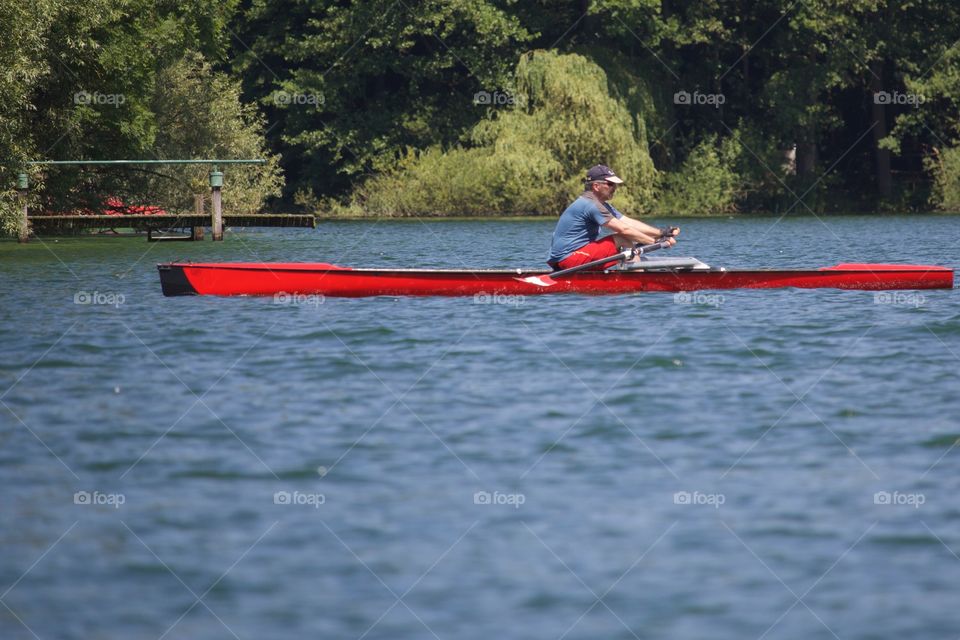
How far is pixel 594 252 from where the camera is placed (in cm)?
1672

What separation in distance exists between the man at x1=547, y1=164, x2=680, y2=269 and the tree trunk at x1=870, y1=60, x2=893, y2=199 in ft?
129

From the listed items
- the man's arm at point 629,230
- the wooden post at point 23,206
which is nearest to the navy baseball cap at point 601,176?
the man's arm at point 629,230

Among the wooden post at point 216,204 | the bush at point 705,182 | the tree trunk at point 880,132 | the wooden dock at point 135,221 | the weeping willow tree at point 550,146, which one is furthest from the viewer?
the tree trunk at point 880,132

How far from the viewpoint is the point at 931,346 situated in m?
13.3

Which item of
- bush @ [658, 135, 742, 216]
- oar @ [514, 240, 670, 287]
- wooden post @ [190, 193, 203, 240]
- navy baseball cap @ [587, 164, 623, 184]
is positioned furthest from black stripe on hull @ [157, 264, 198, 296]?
bush @ [658, 135, 742, 216]

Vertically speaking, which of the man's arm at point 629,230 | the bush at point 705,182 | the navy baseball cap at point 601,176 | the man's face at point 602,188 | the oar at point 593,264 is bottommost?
the bush at point 705,182

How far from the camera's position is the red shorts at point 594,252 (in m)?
16.7

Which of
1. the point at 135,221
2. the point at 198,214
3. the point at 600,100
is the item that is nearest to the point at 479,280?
the point at 135,221

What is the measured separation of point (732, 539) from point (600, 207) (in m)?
9.86

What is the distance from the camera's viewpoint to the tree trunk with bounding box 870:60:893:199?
5406cm

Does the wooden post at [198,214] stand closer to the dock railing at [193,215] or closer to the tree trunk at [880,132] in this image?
the dock railing at [193,215]

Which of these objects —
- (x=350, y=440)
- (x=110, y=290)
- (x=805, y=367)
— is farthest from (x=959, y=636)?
(x=110, y=290)

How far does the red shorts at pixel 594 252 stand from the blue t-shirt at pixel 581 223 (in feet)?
0.21

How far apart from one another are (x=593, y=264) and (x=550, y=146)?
3056cm
